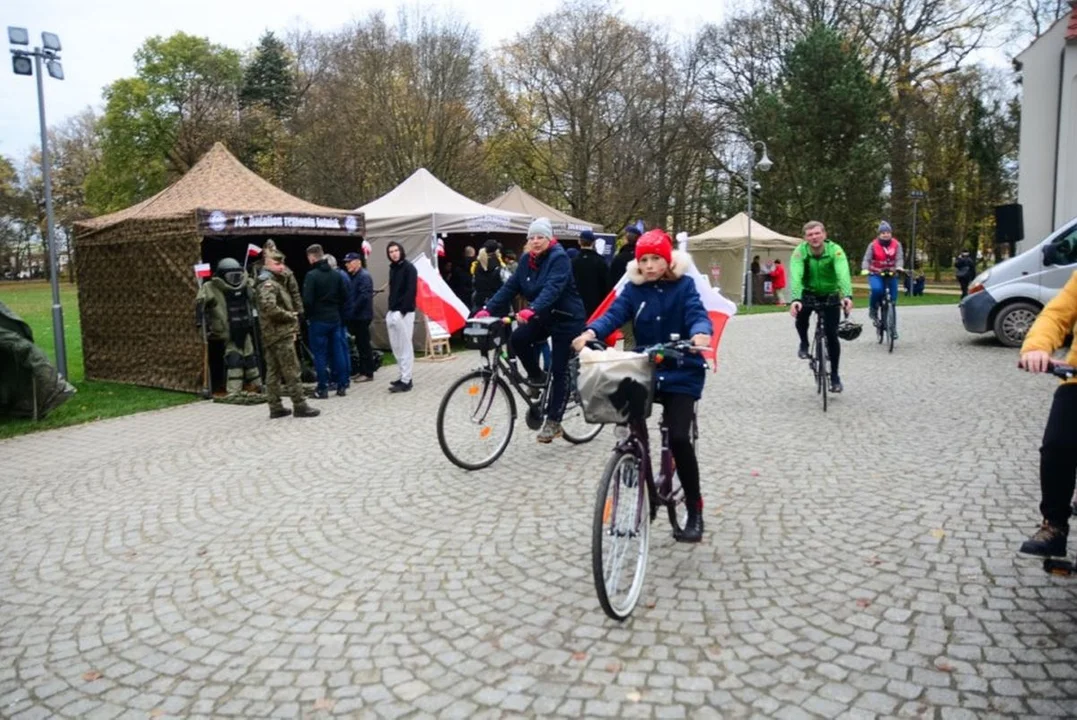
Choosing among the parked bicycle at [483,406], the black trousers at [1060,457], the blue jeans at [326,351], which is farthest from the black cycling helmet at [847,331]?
the blue jeans at [326,351]

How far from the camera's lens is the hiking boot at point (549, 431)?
7133 mm

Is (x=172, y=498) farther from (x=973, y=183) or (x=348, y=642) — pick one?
(x=973, y=183)

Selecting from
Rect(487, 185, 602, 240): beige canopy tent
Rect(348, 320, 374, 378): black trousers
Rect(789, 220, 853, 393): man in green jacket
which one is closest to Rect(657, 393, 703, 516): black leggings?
Rect(789, 220, 853, 393): man in green jacket

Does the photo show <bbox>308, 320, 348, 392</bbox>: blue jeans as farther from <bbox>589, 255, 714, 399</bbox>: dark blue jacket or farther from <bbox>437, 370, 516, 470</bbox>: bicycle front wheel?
<bbox>589, 255, 714, 399</bbox>: dark blue jacket

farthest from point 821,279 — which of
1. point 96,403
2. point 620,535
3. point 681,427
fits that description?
point 96,403

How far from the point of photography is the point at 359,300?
1193cm

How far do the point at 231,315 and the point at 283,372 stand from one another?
2.08 m

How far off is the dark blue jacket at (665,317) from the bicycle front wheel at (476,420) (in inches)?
86.4

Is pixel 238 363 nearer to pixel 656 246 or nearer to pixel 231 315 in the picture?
pixel 231 315

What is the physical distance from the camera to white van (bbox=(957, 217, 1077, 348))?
40.1 feet

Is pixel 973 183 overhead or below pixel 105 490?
overhead

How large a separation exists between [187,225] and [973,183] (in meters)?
42.6

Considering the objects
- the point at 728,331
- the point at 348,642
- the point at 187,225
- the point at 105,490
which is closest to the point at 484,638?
the point at 348,642

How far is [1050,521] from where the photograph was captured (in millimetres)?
3859
